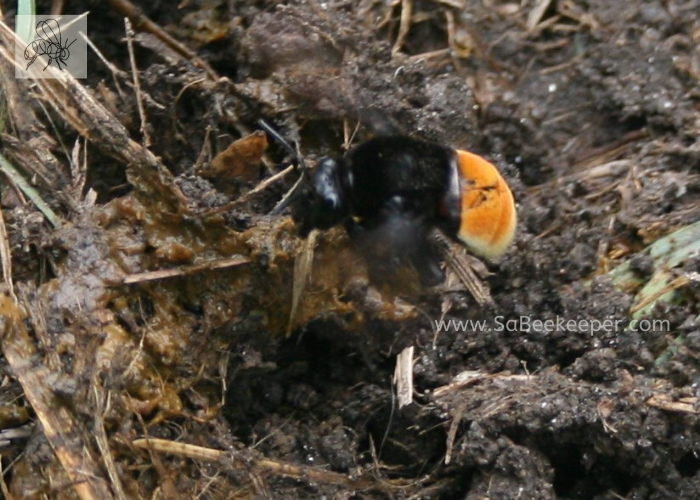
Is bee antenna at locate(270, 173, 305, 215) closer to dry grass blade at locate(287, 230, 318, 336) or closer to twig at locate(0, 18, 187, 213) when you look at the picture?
dry grass blade at locate(287, 230, 318, 336)

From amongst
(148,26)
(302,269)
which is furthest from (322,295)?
(148,26)

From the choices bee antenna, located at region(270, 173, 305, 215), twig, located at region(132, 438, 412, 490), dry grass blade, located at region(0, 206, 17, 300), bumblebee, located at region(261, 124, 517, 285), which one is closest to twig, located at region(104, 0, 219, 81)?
bee antenna, located at region(270, 173, 305, 215)

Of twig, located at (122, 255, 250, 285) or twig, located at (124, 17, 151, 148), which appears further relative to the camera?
twig, located at (124, 17, 151, 148)

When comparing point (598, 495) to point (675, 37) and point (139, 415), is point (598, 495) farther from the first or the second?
point (675, 37)

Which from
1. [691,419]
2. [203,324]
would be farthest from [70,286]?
[691,419]

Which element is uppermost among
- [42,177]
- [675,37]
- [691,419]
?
[42,177]

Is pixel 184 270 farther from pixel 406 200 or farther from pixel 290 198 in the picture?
pixel 406 200
